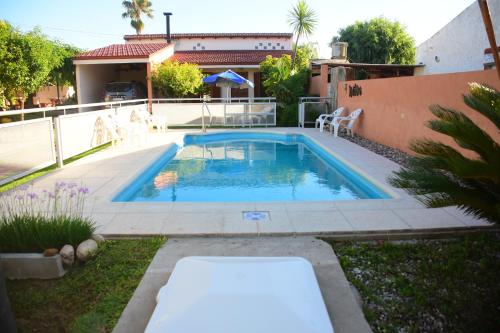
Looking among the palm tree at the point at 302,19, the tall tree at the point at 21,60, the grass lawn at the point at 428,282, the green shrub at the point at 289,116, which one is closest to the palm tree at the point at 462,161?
the grass lawn at the point at 428,282

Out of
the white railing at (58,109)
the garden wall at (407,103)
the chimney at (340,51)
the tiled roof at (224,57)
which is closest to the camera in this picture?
the white railing at (58,109)

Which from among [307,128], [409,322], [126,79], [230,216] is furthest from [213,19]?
[409,322]

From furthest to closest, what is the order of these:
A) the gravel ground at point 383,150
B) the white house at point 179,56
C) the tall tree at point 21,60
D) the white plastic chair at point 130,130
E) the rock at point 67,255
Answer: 1. the white house at point 179,56
2. the tall tree at point 21,60
3. the white plastic chair at point 130,130
4. the gravel ground at point 383,150
5. the rock at point 67,255

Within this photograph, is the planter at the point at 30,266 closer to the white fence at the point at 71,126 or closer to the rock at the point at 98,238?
the rock at the point at 98,238

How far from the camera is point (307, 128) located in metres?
16.0

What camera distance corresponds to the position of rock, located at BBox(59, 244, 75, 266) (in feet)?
12.7

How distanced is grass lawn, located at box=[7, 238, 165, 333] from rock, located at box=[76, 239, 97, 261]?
7 centimetres

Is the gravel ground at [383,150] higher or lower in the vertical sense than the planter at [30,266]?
higher

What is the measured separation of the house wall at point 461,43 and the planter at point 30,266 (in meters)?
14.6

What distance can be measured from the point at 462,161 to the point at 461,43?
1534cm

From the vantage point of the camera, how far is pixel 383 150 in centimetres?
1060

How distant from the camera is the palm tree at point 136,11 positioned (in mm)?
45184

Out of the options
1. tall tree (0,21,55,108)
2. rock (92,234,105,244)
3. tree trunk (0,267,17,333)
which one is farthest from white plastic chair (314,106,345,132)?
tree trunk (0,267,17,333)

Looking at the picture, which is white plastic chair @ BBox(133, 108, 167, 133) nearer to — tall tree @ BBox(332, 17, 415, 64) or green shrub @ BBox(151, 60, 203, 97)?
green shrub @ BBox(151, 60, 203, 97)
